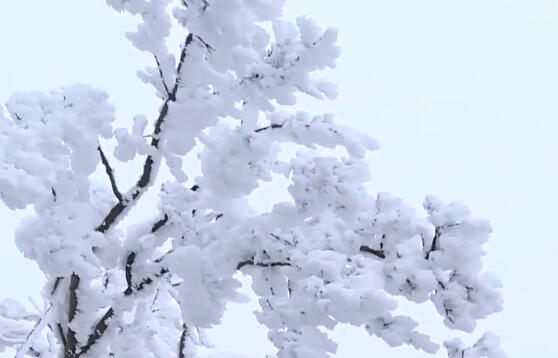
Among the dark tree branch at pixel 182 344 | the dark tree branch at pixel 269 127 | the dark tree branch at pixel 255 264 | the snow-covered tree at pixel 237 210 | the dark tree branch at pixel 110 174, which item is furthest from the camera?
the dark tree branch at pixel 182 344

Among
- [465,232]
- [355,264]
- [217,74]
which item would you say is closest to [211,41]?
[217,74]

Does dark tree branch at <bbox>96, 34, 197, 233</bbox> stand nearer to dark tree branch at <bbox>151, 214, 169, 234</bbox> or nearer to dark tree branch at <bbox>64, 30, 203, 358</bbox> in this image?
dark tree branch at <bbox>64, 30, 203, 358</bbox>

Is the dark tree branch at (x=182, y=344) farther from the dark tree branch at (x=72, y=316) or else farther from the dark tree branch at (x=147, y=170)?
the dark tree branch at (x=147, y=170)

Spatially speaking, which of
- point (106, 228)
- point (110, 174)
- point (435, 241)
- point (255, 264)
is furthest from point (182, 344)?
point (435, 241)

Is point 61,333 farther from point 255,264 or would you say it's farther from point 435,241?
point 435,241

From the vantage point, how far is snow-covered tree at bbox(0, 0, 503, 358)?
6.46 feet

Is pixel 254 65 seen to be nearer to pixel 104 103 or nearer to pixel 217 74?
pixel 217 74

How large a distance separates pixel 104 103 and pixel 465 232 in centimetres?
128

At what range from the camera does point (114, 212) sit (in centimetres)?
275

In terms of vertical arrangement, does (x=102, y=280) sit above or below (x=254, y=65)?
below

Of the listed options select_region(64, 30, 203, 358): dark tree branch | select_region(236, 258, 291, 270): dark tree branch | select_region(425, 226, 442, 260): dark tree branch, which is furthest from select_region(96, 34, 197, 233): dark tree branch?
select_region(425, 226, 442, 260): dark tree branch

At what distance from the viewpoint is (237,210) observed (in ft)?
7.97

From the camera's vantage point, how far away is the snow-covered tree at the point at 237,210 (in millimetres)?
1970

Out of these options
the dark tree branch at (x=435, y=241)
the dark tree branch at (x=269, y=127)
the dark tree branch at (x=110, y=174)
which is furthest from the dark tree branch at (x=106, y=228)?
the dark tree branch at (x=435, y=241)
